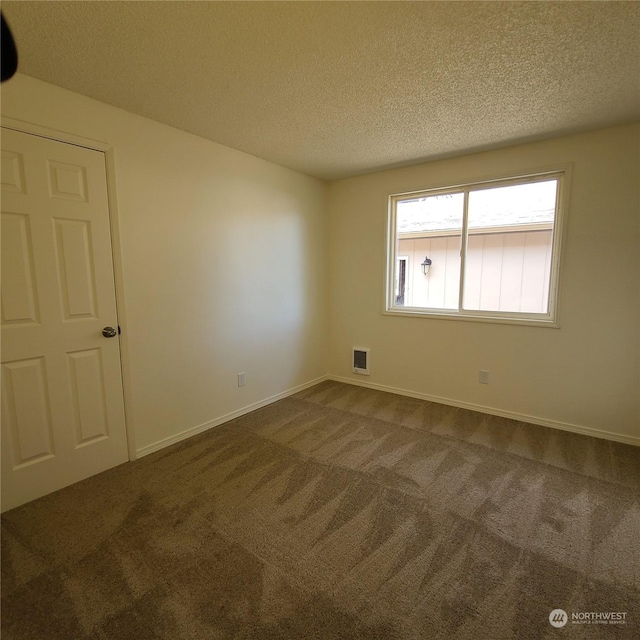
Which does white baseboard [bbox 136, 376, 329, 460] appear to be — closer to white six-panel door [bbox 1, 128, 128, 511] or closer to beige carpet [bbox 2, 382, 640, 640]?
beige carpet [bbox 2, 382, 640, 640]

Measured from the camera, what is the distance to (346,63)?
5.77ft

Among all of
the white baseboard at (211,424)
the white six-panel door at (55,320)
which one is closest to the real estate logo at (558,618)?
the white baseboard at (211,424)

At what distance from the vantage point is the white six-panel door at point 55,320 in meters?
1.86

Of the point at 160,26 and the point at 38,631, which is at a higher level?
the point at 160,26

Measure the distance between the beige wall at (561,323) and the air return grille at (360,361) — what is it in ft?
0.33

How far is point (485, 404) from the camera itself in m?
3.27

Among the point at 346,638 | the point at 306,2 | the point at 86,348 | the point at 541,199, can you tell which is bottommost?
the point at 346,638

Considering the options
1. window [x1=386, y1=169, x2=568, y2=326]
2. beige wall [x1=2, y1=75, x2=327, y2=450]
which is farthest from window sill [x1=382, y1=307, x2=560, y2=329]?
beige wall [x1=2, y1=75, x2=327, y2=450]

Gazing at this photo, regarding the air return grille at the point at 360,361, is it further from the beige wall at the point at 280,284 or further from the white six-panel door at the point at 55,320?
the white six-panel door at the point at 55,320

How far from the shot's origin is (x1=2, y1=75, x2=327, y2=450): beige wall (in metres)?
2.26

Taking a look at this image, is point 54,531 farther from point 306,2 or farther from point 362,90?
point 362,90

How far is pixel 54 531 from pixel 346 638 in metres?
1.61

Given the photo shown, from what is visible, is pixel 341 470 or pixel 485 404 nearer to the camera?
pixel 341 470

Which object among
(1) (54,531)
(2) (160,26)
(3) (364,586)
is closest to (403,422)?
(3) (364,586)
